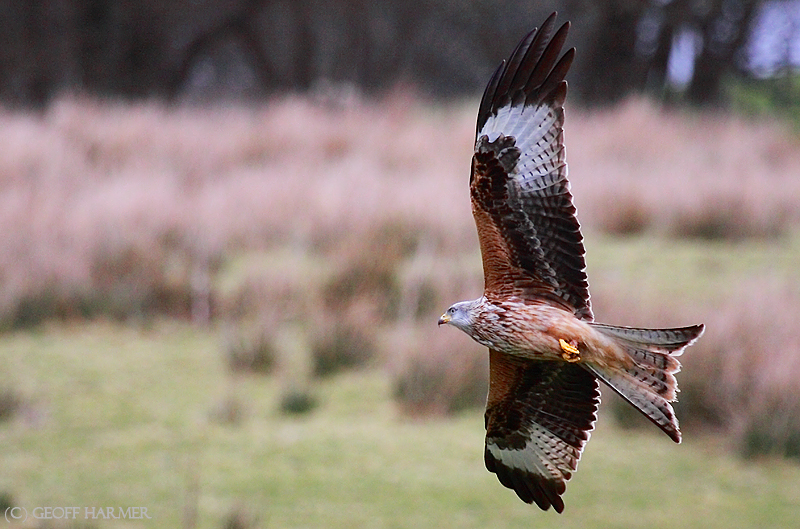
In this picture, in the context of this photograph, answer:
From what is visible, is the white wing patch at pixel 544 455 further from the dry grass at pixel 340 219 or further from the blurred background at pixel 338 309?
the dry grass at pixel 340 219

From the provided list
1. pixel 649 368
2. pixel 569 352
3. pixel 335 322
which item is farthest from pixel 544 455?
pixel 335 322

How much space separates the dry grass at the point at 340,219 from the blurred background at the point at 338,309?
2 centimetres

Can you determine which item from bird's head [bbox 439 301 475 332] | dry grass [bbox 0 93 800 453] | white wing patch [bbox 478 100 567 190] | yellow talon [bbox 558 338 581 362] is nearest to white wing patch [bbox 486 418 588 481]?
bird's head [bbox 439 301 475 332]

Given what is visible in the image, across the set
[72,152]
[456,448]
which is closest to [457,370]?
[456,448]

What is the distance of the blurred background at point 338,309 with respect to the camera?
4746 millimetres

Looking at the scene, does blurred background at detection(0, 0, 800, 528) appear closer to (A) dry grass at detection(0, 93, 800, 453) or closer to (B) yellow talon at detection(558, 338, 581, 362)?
(A) dry grass at detection(0, 93, 800, 453)

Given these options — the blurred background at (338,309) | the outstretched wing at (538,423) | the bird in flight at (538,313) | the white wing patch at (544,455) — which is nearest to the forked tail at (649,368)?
the bird in flight at (538,313)

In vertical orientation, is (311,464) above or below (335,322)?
below

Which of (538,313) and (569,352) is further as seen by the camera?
(538,313)

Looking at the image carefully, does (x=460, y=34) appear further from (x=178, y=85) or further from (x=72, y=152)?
(x=72, y=152)

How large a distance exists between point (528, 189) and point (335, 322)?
3872 millimetres

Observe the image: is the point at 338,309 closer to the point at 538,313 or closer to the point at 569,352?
the point at 538,313

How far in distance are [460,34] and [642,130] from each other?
40.8 feet

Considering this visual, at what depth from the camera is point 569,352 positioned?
2.06m
